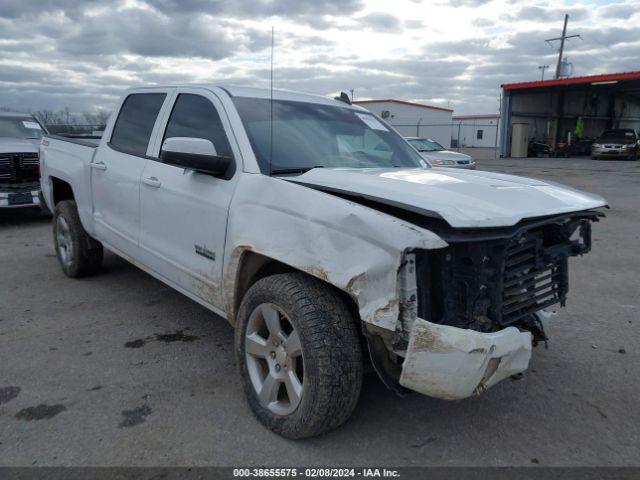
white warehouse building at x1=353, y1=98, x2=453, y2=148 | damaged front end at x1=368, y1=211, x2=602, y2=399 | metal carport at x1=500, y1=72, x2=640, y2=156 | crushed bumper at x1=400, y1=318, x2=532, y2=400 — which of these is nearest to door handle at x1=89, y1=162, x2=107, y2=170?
damaged front end at x1=368, y1=211, x2=602, y2=399

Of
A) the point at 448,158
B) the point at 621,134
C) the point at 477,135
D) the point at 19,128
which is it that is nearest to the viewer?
the point at 19,128

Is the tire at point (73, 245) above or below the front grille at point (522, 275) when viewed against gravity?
below

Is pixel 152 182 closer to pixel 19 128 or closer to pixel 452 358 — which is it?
pixel 452 358

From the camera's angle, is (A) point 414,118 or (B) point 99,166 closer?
(B) point 99,166

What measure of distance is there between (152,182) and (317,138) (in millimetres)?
1217

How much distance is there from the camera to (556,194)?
2.92 metres

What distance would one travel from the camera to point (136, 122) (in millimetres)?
4449

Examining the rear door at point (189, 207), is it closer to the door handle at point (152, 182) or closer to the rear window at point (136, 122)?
the door handle at point (152, 182)

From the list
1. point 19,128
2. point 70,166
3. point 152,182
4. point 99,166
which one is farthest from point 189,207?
point 19,128

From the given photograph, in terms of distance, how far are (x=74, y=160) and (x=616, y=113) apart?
43.0 metres

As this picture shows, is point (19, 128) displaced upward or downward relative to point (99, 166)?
upward

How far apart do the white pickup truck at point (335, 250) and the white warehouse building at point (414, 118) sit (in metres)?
35.5

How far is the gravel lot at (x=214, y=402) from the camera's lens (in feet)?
8.73

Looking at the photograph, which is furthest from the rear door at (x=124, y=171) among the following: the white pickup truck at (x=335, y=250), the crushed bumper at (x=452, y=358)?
the crushed bumper at (x=452, y=358)
